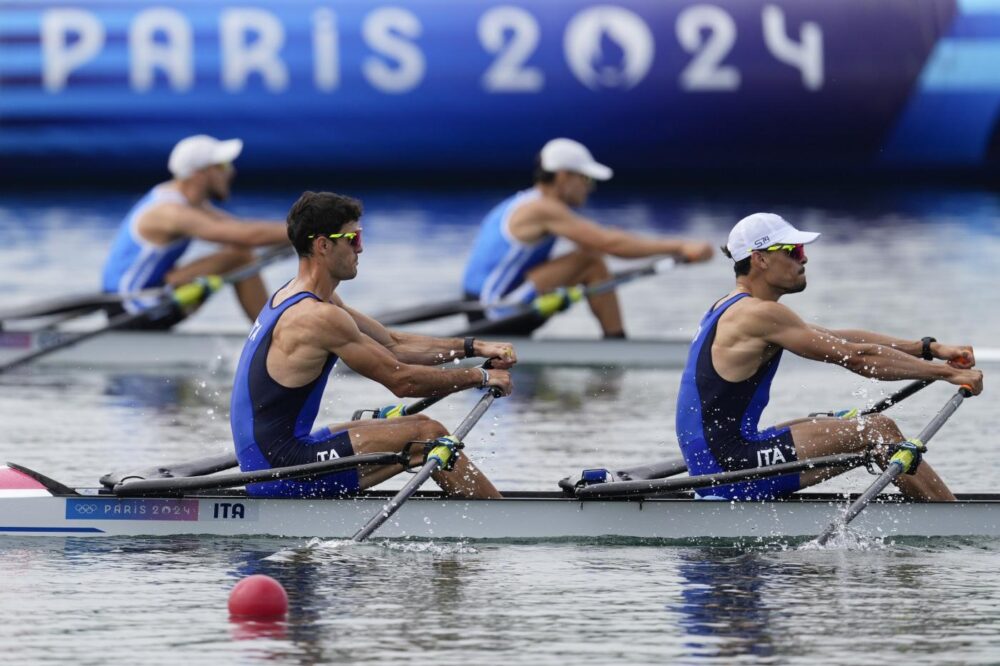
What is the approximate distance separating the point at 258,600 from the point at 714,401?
2.51 m

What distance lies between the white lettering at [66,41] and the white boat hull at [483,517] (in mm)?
19588

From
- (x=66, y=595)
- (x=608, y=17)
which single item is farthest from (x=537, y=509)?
(x=608, y=17)

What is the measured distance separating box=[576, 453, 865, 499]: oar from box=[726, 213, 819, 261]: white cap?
955mm

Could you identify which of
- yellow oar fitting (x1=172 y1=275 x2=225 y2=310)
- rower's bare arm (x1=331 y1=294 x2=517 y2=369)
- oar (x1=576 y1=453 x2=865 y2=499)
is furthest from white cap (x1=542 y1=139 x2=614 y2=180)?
oar (x1=576 y1=453 x2=865 y2=499)

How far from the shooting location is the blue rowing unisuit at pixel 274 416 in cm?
995

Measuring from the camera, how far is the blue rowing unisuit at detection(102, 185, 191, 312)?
56.2 feet

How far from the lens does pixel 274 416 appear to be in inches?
393

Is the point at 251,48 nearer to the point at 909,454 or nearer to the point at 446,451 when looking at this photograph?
the point at 446,451

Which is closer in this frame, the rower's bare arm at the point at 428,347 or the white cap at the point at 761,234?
the white cap at the point at 761,234

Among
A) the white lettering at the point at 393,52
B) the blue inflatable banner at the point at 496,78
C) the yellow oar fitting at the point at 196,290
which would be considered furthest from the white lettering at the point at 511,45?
the yellow oar fitting at the point at 196,290

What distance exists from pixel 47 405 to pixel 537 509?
5654 millimetres

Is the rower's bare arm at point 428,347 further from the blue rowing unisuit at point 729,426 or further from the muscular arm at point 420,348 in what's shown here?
the blue rowing unisuit at point 729,426

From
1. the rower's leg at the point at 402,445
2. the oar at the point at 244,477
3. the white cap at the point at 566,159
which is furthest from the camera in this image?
the white cap at the point at 566,159

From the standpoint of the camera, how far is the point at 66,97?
29.3 m
